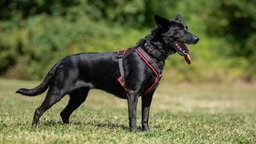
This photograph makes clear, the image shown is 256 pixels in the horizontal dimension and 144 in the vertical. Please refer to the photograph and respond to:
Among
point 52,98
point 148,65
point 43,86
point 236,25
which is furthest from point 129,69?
point 236,25

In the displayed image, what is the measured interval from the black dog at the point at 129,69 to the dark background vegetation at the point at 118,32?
713 inches

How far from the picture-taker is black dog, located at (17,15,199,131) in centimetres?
823

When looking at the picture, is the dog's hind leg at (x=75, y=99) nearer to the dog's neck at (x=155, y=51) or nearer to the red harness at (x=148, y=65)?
the red harness at (x=148, y=65)

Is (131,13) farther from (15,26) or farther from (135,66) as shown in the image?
(135,66)

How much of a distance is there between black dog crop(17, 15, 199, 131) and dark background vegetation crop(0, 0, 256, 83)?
1811 cm

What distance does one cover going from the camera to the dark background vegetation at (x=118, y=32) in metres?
26.5

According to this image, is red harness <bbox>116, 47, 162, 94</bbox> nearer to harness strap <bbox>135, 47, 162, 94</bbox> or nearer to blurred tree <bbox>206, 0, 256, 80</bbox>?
harness strap <bbox>135, 47, 162, 94</bbox>

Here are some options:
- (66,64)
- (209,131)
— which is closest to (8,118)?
(66,64)

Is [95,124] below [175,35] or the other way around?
below

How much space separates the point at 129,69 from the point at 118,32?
20322mm

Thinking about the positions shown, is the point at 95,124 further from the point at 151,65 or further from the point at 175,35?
the point at 175,35

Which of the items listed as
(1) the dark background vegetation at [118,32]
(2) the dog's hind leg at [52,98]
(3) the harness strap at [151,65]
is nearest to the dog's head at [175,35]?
(3) the harness strap at [151,65]

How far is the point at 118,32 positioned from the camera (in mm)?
28578

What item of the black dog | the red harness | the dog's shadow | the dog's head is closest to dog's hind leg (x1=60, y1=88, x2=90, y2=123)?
the dog's shadow
